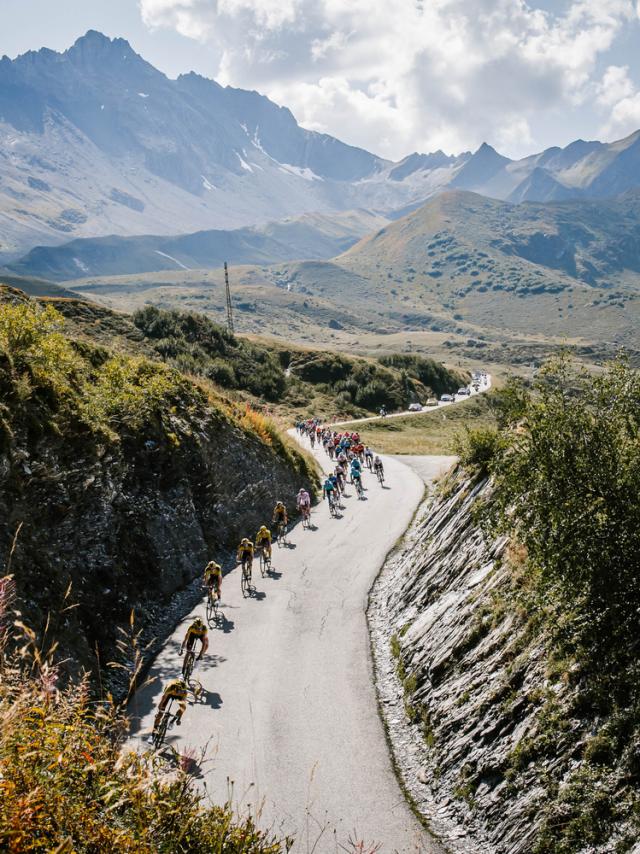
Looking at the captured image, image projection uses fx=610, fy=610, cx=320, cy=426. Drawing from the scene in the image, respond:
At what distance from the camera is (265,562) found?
909 inches

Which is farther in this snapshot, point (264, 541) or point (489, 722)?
point (264, 541)

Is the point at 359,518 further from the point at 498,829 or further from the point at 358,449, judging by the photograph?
the point at 498,829

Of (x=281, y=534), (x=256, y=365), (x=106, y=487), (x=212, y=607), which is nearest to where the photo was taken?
(x=106, y=487)

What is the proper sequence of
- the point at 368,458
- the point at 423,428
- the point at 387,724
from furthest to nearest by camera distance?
the point at 423,428
the point at 368,458
the point at 387,724

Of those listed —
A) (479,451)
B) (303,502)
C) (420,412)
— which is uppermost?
(479,451)

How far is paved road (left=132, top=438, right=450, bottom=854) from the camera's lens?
35.5 feet

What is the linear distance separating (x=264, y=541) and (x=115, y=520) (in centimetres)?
640

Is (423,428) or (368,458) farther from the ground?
(368,458)

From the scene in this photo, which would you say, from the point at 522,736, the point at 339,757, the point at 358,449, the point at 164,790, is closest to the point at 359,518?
the point at 358,449

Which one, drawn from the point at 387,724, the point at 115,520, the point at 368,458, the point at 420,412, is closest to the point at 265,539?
the point at 115,520

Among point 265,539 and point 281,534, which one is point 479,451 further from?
point 281,534

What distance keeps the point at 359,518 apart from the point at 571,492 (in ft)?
69.9

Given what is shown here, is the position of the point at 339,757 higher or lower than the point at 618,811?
lower

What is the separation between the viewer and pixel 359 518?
30219mm
